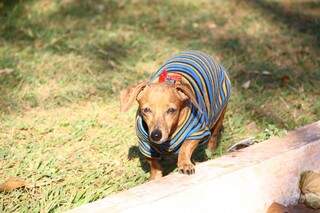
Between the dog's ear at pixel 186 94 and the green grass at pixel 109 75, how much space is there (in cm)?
83

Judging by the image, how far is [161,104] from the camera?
3.42 metres

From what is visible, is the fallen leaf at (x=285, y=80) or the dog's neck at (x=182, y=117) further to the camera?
the fallen leaf at (x=285, y=80)

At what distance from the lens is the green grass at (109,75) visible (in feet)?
13.6

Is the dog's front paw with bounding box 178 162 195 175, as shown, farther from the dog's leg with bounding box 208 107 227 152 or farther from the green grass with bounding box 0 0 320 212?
the dog's leg with bounding box 208 107 227 152

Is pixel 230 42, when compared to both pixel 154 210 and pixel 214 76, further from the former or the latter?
pixel 154 210

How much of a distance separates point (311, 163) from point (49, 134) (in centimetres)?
214

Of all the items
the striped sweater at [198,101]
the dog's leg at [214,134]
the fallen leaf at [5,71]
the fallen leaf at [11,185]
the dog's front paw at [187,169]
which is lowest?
the dog's leg at [214,134]

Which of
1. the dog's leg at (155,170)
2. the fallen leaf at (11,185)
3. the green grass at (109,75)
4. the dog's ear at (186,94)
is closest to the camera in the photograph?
the dog's ear at (186,94)

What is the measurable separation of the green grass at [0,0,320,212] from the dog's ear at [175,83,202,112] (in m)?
0.83

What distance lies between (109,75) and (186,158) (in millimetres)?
2525

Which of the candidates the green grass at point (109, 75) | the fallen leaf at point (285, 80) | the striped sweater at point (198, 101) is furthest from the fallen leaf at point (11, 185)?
the fallen leaf at point (285, 80)

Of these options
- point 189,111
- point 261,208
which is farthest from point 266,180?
point 189,111

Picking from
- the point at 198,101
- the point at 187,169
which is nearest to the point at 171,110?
the point at 198,101

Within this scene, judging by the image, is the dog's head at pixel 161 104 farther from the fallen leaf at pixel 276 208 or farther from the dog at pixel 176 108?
the fallen leaf at pixel 276 208
